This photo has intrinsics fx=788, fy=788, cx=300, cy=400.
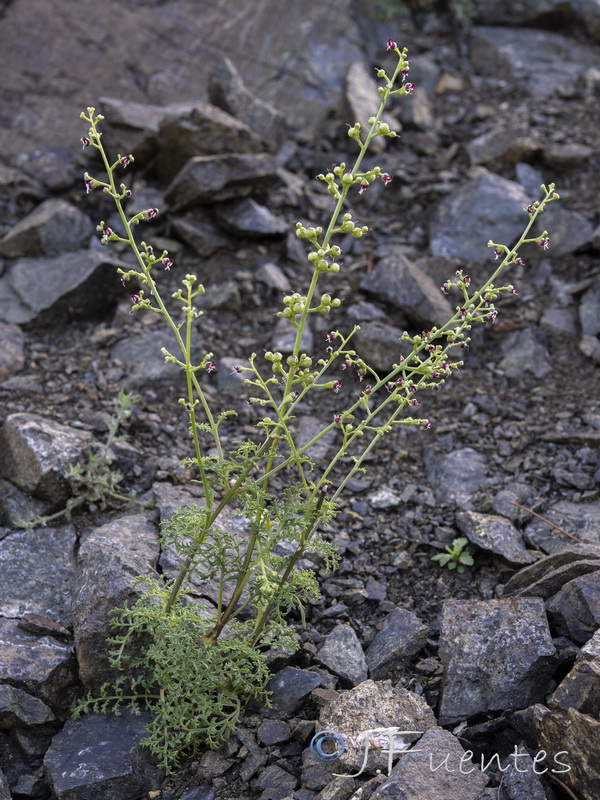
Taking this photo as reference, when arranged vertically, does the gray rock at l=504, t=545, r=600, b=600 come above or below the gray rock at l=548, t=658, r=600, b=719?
below

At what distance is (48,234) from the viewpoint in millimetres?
6270

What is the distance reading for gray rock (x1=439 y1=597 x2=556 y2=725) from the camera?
3139 millimetres

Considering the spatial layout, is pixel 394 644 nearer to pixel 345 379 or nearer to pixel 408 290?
pixel 345 379

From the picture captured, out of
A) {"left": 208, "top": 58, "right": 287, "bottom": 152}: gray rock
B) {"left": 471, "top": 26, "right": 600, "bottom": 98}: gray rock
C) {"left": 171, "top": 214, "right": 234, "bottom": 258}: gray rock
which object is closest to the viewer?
{"left": 171, "top": 214, "right": 234, "bottom": 258}: gray rock

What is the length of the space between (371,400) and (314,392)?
412mm

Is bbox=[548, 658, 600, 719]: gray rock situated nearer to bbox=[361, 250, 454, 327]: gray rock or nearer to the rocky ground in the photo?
the rocky ground

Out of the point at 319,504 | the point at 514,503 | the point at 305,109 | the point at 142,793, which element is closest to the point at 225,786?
the point at 142,793

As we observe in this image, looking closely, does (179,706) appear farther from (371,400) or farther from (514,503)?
(371,400)

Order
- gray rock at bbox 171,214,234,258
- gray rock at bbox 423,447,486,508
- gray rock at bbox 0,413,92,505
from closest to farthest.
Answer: gray rock at bbox 0,413,92,505 → gray rock at bbox 423,447,486,508 → gray rock at bbox 171,214,234,258

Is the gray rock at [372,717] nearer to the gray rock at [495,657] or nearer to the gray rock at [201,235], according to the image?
the gray rock at [495,657]

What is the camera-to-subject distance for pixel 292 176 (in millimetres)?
7180

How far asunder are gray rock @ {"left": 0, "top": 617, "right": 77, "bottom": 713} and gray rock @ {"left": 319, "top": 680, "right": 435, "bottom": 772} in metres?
1.18

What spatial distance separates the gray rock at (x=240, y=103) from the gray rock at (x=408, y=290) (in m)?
2.00

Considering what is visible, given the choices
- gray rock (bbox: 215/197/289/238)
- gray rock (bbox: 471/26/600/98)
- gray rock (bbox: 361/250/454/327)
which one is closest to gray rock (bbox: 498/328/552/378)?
gray rock (bbox: 361/250/454/327)
